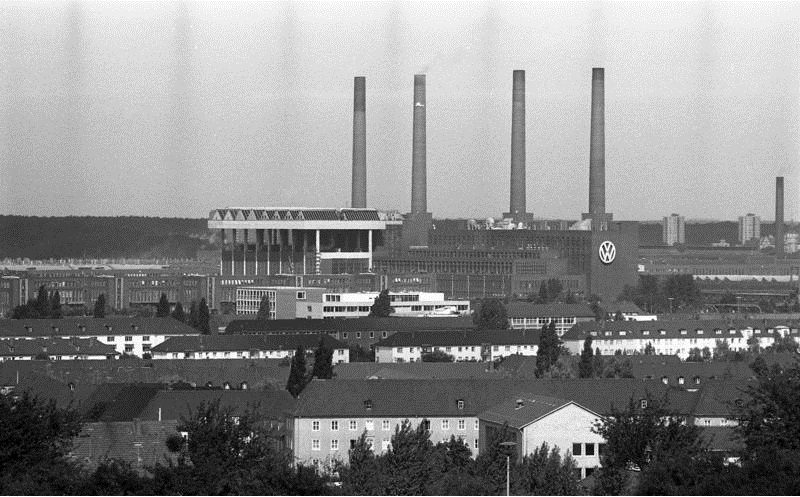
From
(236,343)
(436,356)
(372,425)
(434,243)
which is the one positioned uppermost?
(434,243)

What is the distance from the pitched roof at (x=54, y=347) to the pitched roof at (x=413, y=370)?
4.68 meters

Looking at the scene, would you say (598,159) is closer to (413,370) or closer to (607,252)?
(607,252)

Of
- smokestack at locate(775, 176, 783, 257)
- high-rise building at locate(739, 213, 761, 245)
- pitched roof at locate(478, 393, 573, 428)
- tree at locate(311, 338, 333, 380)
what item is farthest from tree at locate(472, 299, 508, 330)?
high-rise building at locate(739, 213, 761, 245)

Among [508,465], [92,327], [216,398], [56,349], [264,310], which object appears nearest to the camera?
[508,465]

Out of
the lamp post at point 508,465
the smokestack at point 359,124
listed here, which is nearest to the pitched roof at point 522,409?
the lamp post at point 508,465

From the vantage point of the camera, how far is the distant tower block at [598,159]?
51.3 metres

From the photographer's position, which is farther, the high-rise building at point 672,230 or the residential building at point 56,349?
the high-rise building at point 672,230

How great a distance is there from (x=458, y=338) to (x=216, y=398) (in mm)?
13329

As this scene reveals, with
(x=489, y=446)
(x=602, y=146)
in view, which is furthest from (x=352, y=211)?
(x=489, y=446)

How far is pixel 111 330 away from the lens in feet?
107

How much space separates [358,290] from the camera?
1896 inches

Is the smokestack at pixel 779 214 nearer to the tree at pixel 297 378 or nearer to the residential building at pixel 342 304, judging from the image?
the residential building at pixel 342 304

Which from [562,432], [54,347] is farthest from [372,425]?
[54,347]

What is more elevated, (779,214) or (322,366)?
(779,214)
